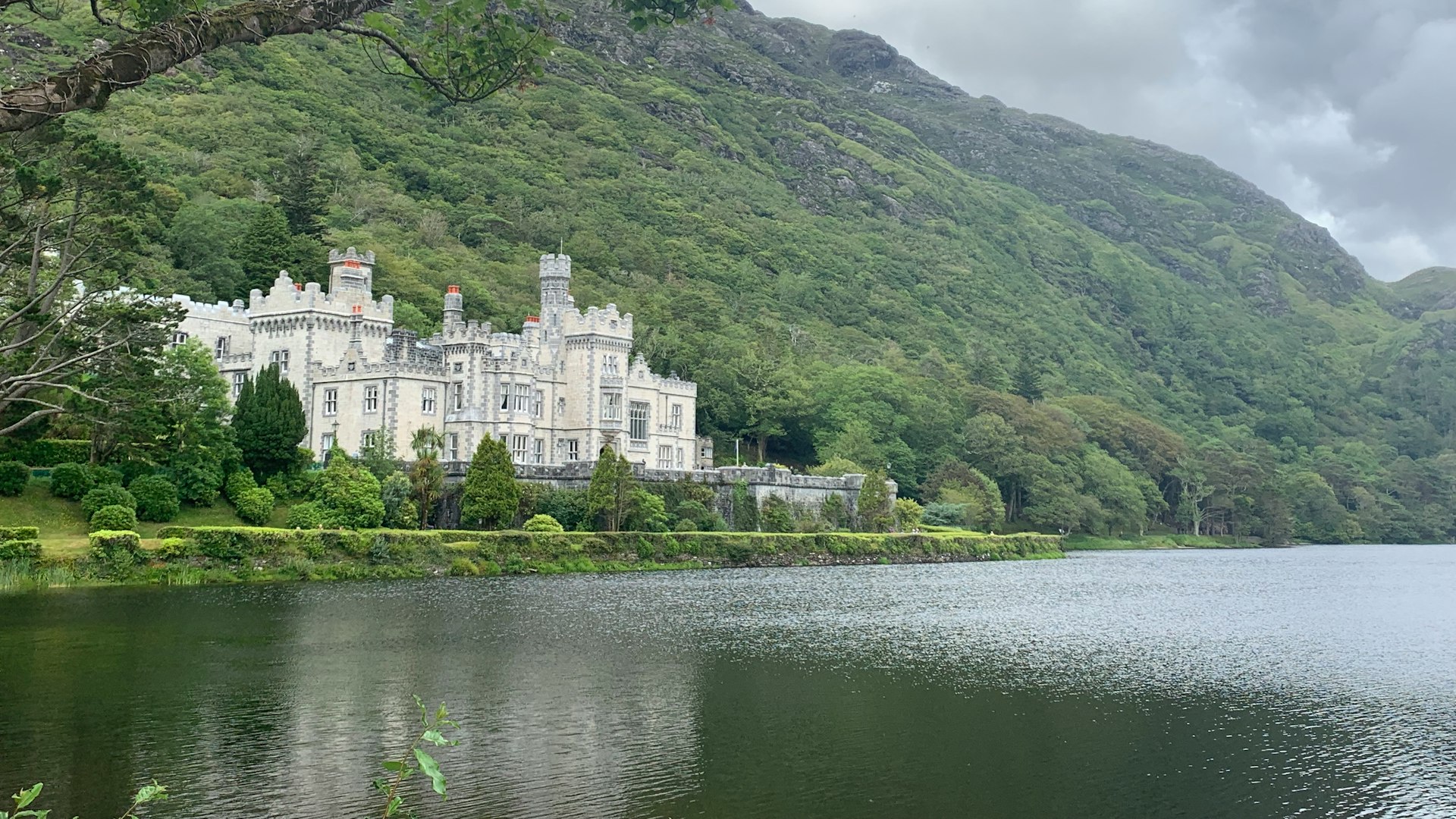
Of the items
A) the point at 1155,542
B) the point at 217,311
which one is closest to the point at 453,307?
the point at 217,311

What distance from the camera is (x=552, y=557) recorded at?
194ft

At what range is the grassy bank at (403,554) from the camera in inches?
1746

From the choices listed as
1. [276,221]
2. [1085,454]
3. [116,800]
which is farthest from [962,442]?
[116,800]

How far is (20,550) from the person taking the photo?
4253cm

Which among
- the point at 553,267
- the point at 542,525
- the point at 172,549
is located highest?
the point at 553,267

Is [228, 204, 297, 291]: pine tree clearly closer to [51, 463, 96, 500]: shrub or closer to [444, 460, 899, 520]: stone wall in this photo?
[444, 460, 899, 520]: stone wall

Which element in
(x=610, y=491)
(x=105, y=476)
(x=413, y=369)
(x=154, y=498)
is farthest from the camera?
(x=413, y=369)

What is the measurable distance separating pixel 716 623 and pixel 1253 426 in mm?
164410

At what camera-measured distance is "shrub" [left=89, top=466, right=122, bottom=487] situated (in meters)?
51.2

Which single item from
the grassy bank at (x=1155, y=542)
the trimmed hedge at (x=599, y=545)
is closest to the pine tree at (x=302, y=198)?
the trimmed hedge at (x=599, y=545)

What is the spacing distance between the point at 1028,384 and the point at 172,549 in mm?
110005

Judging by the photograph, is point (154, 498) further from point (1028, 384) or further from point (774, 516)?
point (1028, 384)

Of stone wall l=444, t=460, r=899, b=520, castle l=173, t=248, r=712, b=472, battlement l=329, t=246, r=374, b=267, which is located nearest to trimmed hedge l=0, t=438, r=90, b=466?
→ castle l=173, t=248, r=712, b=472

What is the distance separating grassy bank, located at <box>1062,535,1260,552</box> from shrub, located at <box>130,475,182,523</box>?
79.2 m
